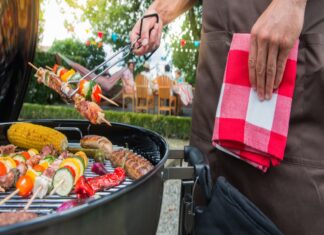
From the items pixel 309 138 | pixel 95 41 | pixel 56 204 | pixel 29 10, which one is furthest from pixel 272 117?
pixel 95 41

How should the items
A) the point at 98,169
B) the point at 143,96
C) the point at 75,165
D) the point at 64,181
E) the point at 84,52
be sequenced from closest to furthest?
the point at 64,181 → the point at 75,165 → the point at 98,169 → the point at 143,96 → the point at 84,52

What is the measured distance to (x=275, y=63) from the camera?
3.47 feet

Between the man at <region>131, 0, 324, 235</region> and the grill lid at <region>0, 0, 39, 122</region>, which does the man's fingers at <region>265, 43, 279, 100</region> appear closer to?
the man at <region>131, 0, 324, 235</region>

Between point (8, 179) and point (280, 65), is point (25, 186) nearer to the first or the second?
point (8, 179)

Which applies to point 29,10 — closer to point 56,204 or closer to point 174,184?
point 56,204

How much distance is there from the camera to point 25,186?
118 cm

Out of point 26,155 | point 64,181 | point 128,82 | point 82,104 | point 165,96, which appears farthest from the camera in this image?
point 128,82

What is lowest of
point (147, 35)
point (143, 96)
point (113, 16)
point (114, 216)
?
point (143, 96)

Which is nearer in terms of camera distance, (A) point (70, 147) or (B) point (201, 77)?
(B) point (201, 77)

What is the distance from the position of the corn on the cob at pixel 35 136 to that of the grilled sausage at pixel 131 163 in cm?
29

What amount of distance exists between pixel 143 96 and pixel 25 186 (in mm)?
11408

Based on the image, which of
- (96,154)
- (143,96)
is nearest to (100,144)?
(96,154)

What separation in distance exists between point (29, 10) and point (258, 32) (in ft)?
3.70

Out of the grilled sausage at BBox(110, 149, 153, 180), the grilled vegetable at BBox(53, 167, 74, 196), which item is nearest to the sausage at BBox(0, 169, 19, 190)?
the grilled vegetable at BBox(53, 167, 74, 196)
